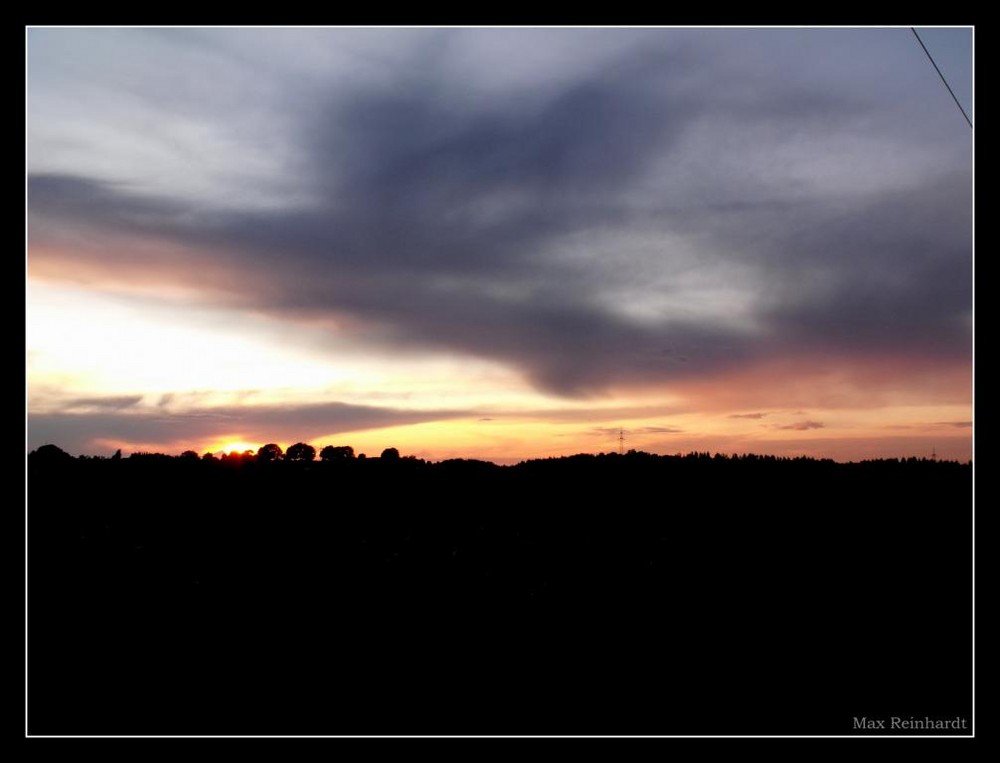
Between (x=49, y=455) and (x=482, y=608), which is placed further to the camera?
(x=49, y=455)

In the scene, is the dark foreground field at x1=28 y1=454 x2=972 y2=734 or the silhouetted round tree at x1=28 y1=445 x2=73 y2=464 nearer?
the dark foreground field at x1=28 y1=454 x2=972 y2=734

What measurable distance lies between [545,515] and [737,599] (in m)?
5.83

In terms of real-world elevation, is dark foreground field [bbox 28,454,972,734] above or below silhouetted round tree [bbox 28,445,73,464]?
below

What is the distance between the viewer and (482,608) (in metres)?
9.59

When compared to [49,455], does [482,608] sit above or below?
below

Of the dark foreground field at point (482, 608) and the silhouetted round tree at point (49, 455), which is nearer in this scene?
the dark foreground field at point (482, 608)

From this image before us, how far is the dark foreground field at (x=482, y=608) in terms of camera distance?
706 centimetres

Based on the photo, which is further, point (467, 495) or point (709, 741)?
point (467, 495)

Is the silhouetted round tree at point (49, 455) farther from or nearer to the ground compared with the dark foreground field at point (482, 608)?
farther from the ground

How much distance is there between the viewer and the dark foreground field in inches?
278
